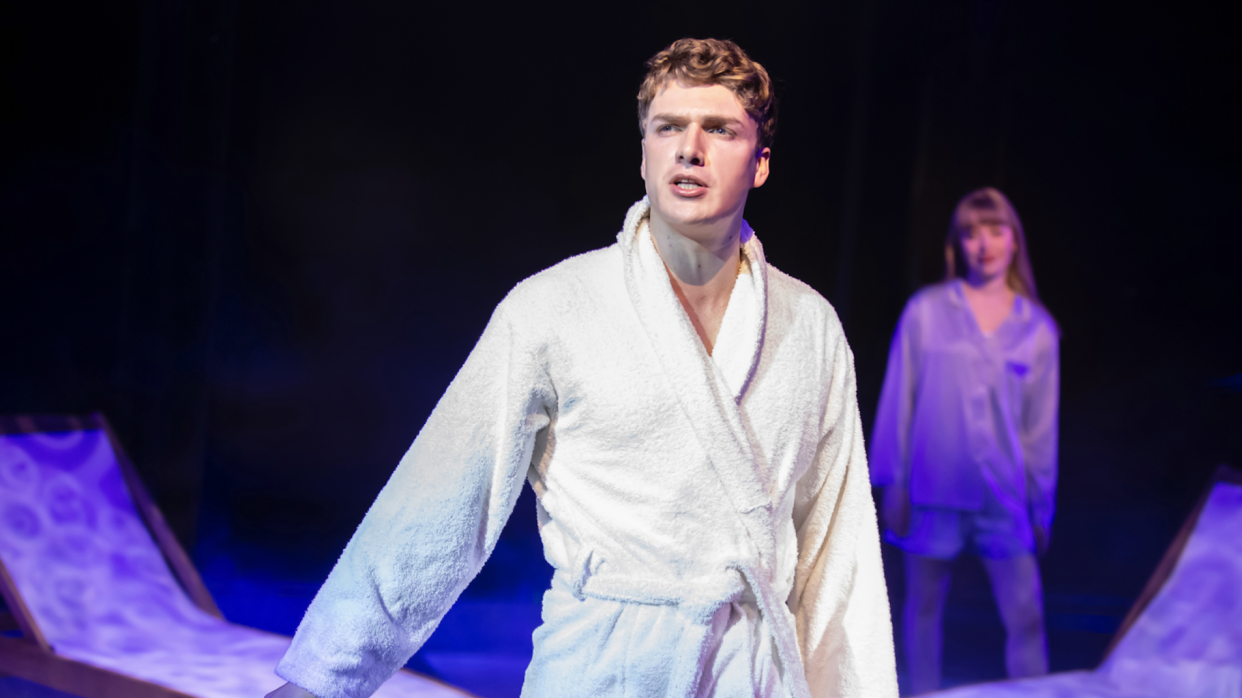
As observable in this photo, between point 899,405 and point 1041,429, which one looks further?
point 899,405

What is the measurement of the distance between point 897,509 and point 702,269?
5.13ft

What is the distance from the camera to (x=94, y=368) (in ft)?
8.58

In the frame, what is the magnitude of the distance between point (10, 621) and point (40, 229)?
1038mm

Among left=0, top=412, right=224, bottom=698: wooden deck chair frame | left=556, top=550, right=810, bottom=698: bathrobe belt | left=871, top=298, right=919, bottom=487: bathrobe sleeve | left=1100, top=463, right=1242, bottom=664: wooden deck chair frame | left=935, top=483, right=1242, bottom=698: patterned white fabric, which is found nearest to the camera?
left=556, top=550, right=810, bottom=698: bathrobe belt

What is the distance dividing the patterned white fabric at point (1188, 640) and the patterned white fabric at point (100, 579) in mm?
1456

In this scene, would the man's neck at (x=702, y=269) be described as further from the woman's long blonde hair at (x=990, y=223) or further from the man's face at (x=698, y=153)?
the woman's long blonde hair at (x=990, y=223)

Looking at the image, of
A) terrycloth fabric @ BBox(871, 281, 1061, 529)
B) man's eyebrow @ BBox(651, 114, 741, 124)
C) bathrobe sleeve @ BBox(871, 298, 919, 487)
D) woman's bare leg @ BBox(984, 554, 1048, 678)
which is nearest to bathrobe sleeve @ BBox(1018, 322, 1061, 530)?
terrycloth fabric @ BBox(871, 281, 1061, 529)

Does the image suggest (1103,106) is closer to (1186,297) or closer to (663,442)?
(1186,297)

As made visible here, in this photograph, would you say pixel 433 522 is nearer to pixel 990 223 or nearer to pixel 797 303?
pixel 797 303

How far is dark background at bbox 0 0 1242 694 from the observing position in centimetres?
255

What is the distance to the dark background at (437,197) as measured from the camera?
8.38 ft

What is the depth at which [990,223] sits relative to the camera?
7.45 ft

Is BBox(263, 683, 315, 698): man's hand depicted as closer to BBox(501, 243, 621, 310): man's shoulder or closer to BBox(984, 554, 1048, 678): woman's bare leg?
BBox(501, 243, 621, 310): man's shoulder

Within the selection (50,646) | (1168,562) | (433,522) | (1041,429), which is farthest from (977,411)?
(50,646)
